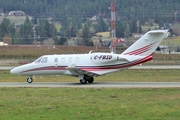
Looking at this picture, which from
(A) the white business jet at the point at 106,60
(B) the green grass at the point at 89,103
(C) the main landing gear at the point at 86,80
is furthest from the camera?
(C) the main landing gear at the point at 86,80

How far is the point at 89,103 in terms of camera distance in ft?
84.2

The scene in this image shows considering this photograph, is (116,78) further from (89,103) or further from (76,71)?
(89,103)

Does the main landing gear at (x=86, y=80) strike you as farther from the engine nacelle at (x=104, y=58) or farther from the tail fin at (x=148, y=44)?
the tail fin at (x=148, y=44)

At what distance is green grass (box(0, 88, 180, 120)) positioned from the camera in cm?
2189

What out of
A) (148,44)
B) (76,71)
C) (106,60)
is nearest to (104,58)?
(106,60)

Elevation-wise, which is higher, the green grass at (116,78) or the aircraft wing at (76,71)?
the aircraft wing at (76,71)

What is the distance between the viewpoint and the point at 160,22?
7805 inches

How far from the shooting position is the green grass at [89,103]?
21891mm

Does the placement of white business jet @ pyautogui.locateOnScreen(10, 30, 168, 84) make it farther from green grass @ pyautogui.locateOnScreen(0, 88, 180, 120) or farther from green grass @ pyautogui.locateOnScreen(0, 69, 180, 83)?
green grass @ pyautogui.locateOnScreen(0, 88, 180, 120)

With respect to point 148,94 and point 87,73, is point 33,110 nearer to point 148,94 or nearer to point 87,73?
point 148,94

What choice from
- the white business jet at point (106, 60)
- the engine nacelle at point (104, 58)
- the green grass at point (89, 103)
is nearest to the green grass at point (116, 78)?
the white business jet at point (106, 60)

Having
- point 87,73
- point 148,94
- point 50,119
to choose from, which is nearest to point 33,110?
point 50,119

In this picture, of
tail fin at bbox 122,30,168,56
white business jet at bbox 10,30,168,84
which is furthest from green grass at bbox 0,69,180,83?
tail fin at bbox 122,30,168,56

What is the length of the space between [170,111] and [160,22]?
7012 inches
